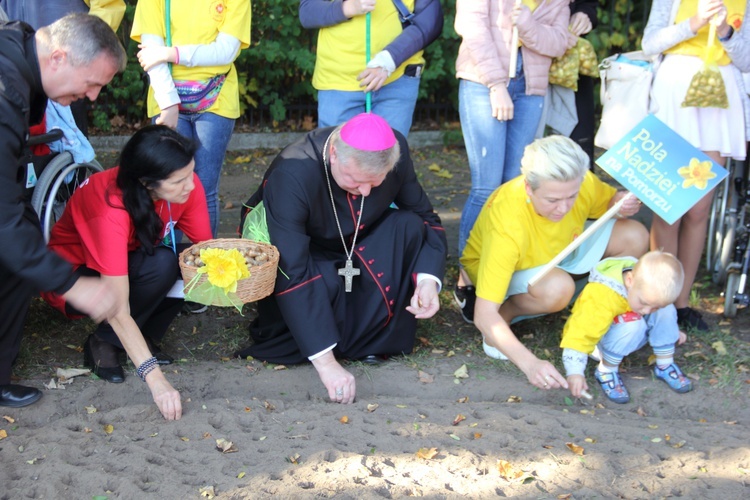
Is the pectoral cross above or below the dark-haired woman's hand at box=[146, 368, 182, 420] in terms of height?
above

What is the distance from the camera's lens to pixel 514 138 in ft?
15.5

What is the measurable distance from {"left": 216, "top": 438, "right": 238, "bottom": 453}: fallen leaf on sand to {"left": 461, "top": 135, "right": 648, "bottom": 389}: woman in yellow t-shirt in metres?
1.24

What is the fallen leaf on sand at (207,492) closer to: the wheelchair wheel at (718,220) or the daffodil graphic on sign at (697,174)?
the daffodil graphic on sign at (697,174)

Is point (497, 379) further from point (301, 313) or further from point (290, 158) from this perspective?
point (290, 158)

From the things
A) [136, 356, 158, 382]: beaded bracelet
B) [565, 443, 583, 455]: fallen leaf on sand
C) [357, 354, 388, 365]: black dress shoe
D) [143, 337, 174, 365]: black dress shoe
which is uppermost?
[136, 356, 158, 382]: beaded bracelet

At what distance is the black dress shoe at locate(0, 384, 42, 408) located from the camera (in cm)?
356

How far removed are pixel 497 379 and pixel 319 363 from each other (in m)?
0.87

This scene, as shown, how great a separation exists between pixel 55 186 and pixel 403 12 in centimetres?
201

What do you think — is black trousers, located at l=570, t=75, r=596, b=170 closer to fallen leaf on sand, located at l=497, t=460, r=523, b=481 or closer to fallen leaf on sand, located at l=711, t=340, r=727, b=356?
fallen leaf on sand, located at l=711, t=340, r=727, b=356

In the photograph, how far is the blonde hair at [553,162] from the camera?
3699mm

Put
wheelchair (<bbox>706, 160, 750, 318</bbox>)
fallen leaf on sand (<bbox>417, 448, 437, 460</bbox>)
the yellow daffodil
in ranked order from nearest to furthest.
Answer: fallen leaf on sand (<bbox>417, 448, 437, 460</bbox>), the yellow daffodil, wheelchair (<bbox>706, 160, 750, 318</bbox>)

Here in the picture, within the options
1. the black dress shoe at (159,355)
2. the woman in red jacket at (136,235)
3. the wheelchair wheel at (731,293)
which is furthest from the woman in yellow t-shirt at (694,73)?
the black dress shoe at (159,355)

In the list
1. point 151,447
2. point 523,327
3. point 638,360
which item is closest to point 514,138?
point 523,327

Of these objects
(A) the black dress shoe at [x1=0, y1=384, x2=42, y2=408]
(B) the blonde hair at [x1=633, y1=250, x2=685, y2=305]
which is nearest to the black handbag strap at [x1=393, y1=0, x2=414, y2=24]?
(B) the blonde hair at [x1=633, y1=250, x2=685, y2=305]
